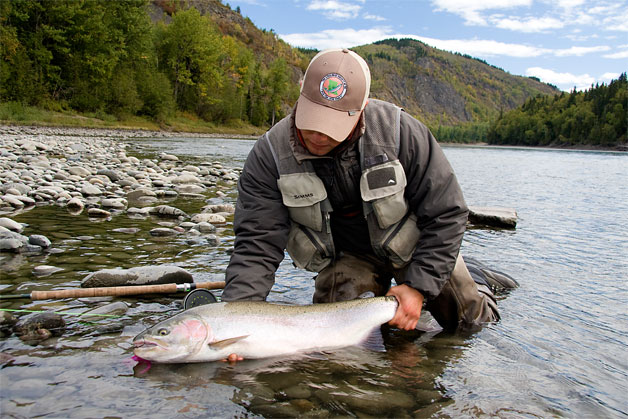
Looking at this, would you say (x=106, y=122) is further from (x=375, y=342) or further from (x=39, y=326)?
(x=375, y=342)

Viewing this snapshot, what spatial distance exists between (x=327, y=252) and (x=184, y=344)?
1.42m

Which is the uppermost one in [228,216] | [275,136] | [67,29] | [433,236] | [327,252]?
[67,29]

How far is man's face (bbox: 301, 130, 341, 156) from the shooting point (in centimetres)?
325

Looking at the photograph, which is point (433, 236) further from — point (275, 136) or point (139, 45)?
point (139, 45)

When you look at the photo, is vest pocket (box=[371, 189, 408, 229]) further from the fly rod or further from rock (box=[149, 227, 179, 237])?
rock (box=[149, 227, 179, 237])

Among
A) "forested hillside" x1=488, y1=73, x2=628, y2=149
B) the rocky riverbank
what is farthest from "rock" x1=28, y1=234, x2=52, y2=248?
"forested hillside" x1=488, y1=73, x2=628, y2=149

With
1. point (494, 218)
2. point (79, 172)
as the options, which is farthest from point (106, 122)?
point (494, 218)

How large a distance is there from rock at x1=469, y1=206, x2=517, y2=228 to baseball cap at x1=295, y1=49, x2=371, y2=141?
7155 mm

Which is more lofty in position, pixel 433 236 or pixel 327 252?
pixel 433 236

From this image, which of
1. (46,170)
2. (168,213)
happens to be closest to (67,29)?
(46,170)

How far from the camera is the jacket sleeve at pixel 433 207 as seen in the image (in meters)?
3.49

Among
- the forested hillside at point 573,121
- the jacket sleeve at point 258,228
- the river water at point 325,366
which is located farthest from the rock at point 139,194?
the forested hillside at point 573,121

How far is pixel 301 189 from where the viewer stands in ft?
11.7

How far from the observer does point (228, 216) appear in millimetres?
8562
